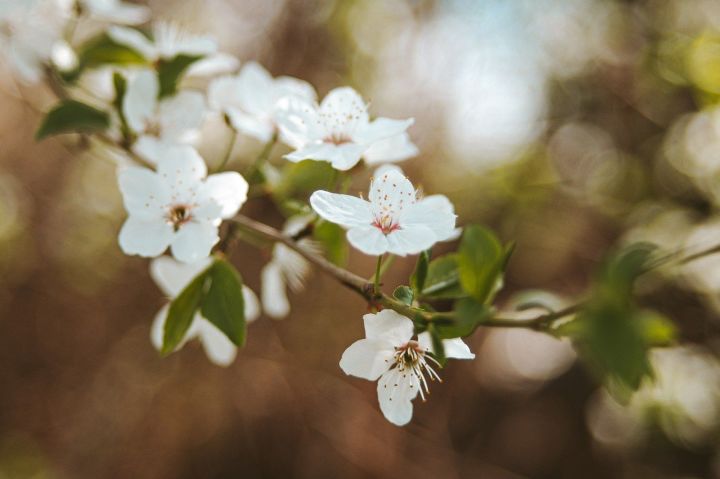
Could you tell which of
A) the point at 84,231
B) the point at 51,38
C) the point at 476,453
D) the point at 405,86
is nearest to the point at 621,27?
the point at 405,86

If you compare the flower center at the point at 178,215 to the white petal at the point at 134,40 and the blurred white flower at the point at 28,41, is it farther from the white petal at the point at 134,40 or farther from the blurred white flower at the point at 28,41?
the blurred white flower at the point at 28,41

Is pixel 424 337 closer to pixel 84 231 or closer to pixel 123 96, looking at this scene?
pixel 123 96

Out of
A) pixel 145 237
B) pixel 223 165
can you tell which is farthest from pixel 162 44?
pixel 145 237

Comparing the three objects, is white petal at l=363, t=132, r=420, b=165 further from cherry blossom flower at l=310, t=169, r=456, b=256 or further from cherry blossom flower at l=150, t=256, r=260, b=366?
cherry blossom flower at l=150, t=256, r=260, b=366

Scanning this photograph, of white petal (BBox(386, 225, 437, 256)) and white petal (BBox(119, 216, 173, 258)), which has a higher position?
white petal (BBox(386, 225, 437, 256))

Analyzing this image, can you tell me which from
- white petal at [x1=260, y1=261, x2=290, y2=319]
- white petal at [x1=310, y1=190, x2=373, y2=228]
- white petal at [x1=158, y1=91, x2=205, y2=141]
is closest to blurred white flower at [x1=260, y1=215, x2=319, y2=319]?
white petal at [x1=260, y1=261, x2=290, y2=319]

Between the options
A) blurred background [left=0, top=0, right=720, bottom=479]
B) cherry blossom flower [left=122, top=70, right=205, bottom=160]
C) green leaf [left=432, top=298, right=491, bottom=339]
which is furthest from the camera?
blurred background [left=0, top=0, right=720, bottom=479]

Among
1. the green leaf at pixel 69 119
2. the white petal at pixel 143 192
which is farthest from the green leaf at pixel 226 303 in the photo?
the green leaf at pixel 69 119
